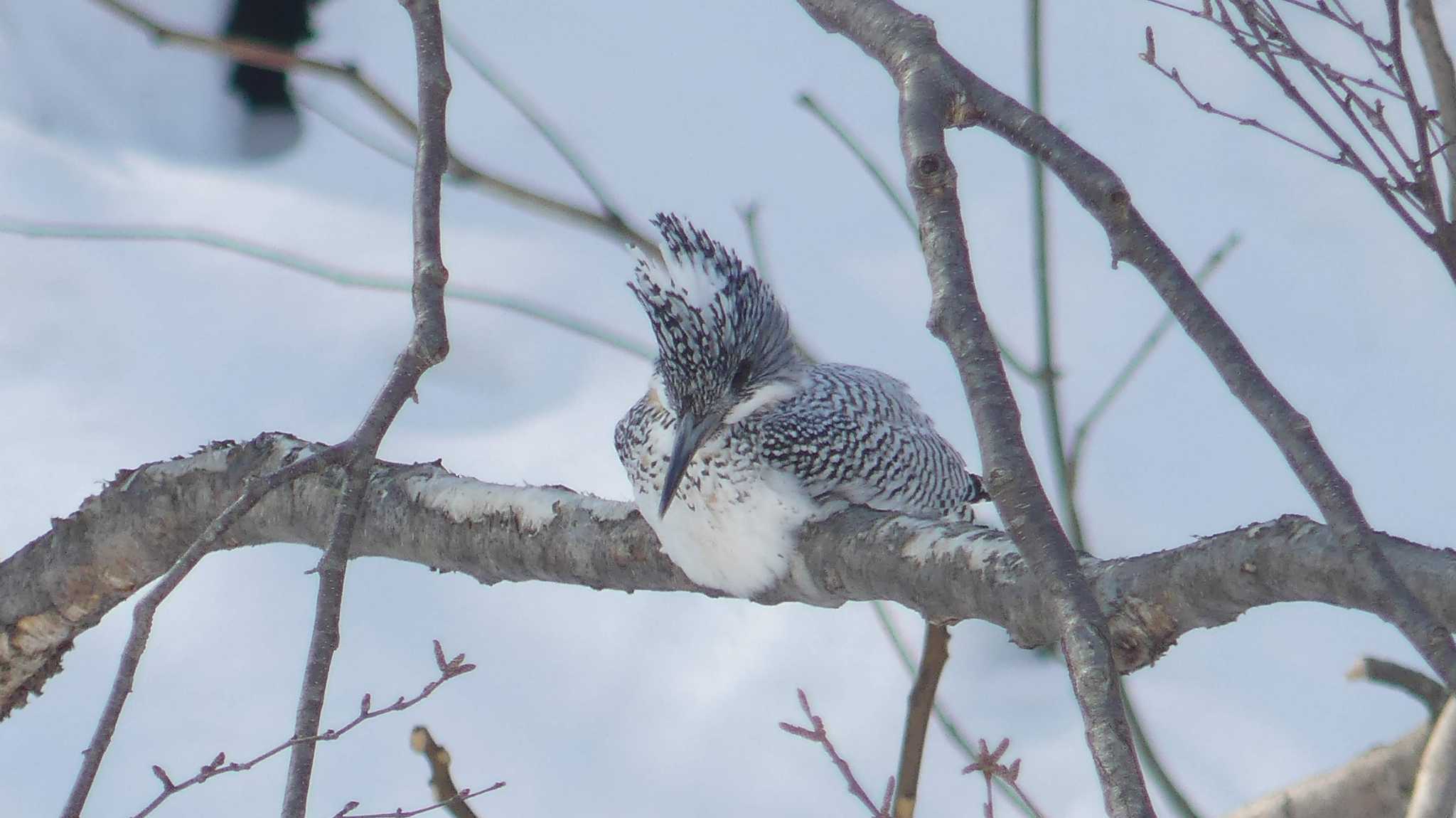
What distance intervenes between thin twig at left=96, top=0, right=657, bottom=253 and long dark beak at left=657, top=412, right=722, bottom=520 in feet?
1.18

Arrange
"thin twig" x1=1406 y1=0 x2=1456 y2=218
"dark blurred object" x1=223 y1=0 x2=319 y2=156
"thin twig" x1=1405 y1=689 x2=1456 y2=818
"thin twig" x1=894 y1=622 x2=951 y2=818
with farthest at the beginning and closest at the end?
1. "dark blurred object" x1=223 y1=0 x2=319 y2=156
2. "thin twig" x1=1405 y1=689 x2=1456 y2=818
3. "thin twig" x1=894 y1=622 x2=951 y2=818
4. "thin twig" x1=1406 y1=0 x2=1456 y2=218

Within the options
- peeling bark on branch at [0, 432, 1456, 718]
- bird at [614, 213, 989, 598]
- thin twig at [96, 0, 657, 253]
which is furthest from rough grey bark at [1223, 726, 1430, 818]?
thin twig at [96, 0, 657, 253]

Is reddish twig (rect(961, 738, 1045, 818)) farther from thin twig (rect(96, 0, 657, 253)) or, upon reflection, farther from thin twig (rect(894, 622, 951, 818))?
thin twig (rect(96, 0, 657, 253))

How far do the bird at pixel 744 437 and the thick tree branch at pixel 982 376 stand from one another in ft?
1.49

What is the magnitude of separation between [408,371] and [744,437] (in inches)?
18.4

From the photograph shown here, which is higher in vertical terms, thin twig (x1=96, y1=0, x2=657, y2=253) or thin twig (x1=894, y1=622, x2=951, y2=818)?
thin twig (x1=96, y1=0, x2=657, y2=253)

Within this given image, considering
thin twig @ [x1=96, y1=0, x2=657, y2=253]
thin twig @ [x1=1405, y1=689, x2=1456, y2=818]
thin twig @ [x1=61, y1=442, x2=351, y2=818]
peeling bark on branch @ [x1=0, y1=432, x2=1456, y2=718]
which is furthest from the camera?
thin twig @ [x1=96, y1=0, x2=657, y2=253]

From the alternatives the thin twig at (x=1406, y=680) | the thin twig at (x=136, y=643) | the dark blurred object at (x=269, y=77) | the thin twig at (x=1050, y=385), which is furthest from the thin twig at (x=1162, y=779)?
the dark blurred object at (x=269, y=77)

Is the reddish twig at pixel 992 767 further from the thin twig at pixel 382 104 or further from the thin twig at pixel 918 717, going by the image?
the thin twig at pixel 382 104

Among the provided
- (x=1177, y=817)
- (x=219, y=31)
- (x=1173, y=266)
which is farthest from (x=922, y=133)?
(x=219, y=31)

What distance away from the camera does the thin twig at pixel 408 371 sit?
3.76 feet

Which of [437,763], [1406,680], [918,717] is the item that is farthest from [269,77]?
[1406,680]

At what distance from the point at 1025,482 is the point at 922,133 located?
434 mm

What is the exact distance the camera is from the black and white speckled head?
178 centimetres
